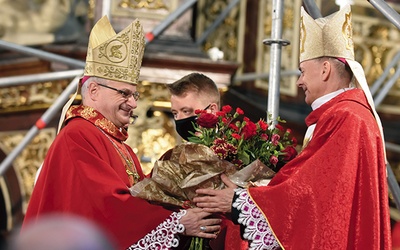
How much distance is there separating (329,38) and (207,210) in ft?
3.09

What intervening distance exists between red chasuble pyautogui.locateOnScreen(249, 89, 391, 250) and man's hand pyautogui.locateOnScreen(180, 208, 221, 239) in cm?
27

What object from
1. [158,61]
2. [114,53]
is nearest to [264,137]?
[114,53]

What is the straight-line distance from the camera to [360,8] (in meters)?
8.48

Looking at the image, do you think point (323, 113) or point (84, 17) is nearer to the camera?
point (323, 113)

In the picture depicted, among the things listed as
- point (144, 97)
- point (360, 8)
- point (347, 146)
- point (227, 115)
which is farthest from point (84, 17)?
point (347, 146)

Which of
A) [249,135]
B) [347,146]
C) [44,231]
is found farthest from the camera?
[249,135]

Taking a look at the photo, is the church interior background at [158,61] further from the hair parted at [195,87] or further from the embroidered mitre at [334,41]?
the embroidered mitre at [334,41]

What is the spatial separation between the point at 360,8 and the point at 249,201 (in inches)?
190

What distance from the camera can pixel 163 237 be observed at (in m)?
4.13

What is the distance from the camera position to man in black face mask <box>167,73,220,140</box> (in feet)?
15.4

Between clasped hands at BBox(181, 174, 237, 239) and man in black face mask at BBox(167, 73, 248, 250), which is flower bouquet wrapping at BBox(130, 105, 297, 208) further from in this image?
man in black face mask at BBox(167, 73, 248, 250)

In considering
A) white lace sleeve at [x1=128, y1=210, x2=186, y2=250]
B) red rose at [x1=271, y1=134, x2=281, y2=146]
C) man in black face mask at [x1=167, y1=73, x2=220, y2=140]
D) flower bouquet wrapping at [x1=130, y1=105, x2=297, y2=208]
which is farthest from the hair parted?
white lace sleeve at [x1=128, y1=210, x2=186, y2=250]

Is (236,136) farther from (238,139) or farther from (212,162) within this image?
(212,162)

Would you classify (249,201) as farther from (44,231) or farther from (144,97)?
(144,97)
